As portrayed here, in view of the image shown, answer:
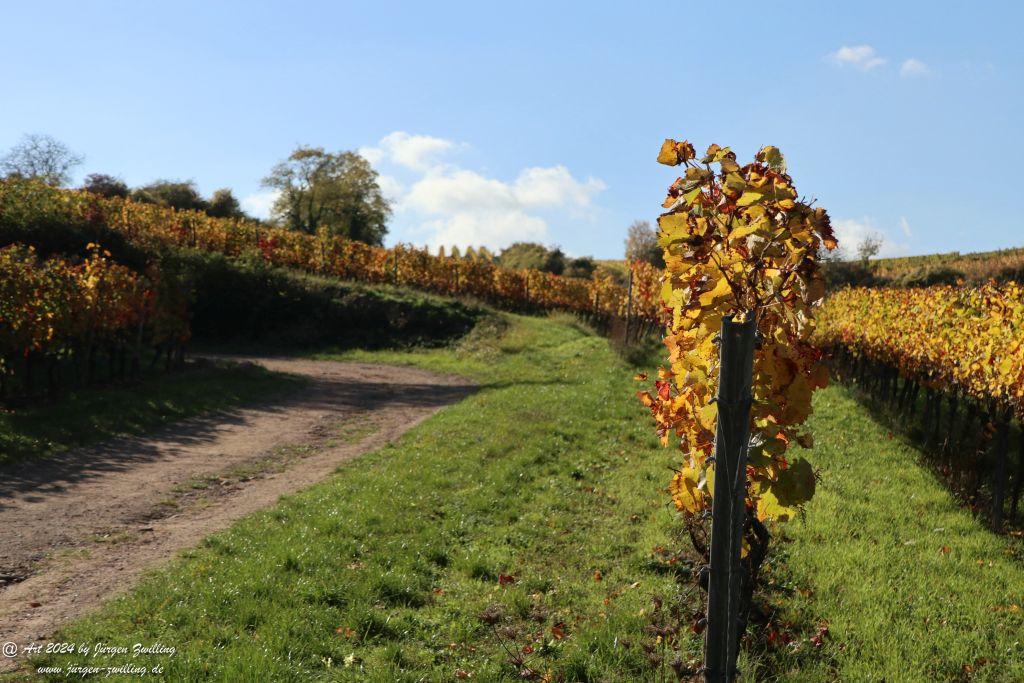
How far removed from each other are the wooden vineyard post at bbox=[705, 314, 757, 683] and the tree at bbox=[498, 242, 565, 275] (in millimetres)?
43984

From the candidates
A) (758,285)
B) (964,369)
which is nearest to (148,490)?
(758,285)

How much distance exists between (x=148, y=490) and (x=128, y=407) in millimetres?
5202

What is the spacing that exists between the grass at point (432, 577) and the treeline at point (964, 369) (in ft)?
13.5

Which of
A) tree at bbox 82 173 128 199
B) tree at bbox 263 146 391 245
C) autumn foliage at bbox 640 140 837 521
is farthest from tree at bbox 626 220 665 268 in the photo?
autumn foliage at bbox 640 140 837 521

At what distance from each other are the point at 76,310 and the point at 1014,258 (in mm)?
46293

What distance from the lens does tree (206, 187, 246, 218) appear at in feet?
149

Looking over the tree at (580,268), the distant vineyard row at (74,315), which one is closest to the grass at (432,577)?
the distant vineyard row at (74,315)

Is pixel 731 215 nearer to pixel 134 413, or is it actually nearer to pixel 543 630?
pixel 543 630

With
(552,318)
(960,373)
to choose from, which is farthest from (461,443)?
(552,318)

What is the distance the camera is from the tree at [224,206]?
149ft

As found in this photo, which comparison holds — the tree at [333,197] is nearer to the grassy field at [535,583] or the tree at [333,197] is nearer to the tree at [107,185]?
the tree at [107,185]

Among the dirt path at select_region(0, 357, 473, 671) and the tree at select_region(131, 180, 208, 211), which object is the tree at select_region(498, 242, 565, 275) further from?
the dirt path at select_region(0, 357, 473, 671)

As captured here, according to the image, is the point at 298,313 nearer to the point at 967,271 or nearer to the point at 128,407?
the point at 128,407

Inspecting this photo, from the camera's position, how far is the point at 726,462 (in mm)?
2854
